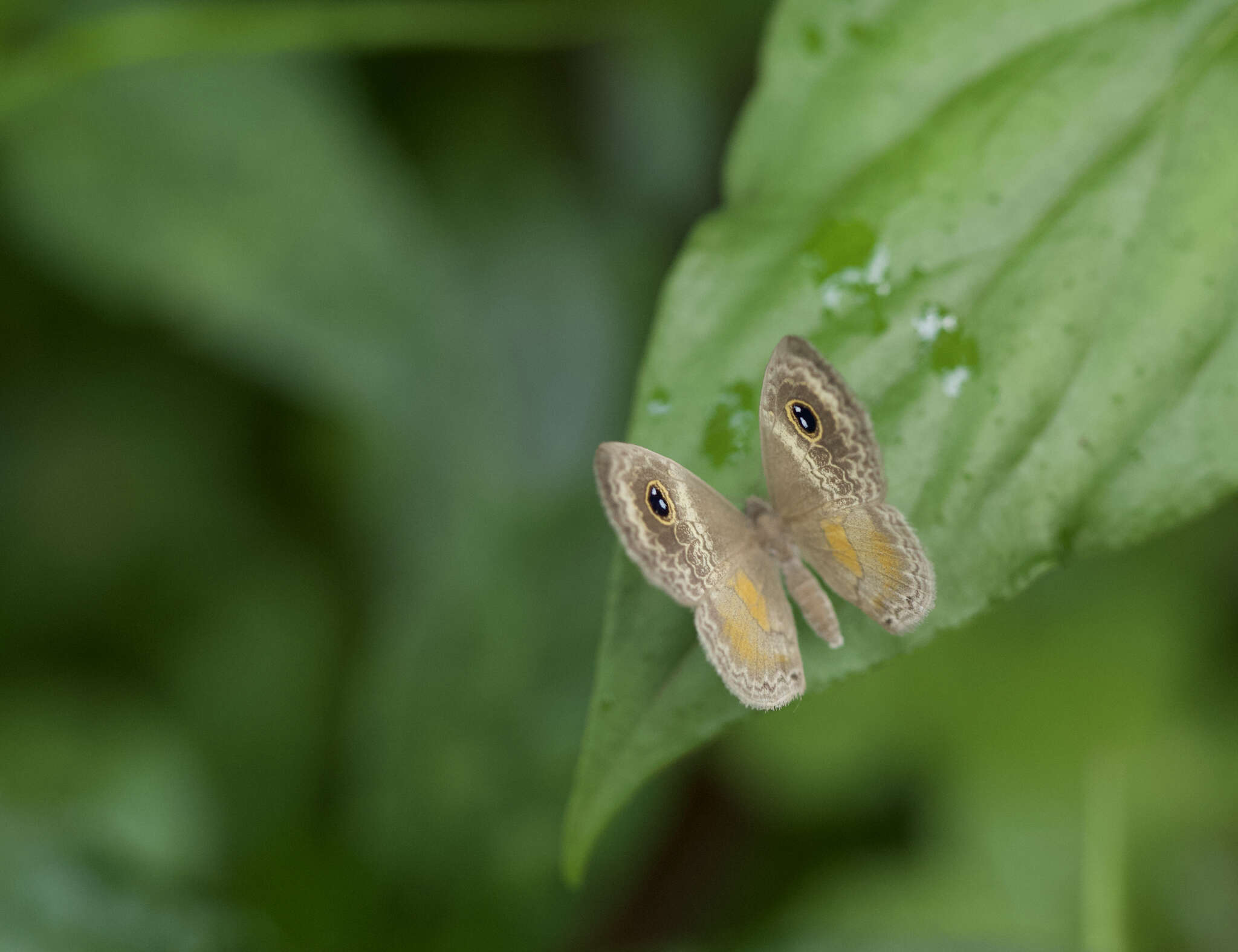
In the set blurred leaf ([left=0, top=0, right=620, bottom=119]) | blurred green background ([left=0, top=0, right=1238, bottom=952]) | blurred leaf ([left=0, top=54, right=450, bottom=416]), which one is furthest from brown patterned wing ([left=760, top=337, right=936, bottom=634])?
blurred leaf ([left=0, top=0, right=620, bottom=119])

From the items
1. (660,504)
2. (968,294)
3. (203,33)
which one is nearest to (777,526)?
(660,504)

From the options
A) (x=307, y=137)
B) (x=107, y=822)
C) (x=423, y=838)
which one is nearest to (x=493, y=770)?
(x=423, y=838)

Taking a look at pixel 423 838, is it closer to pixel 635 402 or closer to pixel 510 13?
pixel 635 402

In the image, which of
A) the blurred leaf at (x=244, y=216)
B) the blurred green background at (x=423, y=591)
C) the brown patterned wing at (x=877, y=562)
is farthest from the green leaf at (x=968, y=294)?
the blurred leaf at (x=244, y=216)

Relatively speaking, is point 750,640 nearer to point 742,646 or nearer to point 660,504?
point 742,646

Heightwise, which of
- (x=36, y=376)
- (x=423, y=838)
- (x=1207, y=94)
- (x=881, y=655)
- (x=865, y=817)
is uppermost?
(x=1207, y=94)

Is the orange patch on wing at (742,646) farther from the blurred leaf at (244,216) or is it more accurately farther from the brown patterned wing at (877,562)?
the blurred leaf at (244,216)
